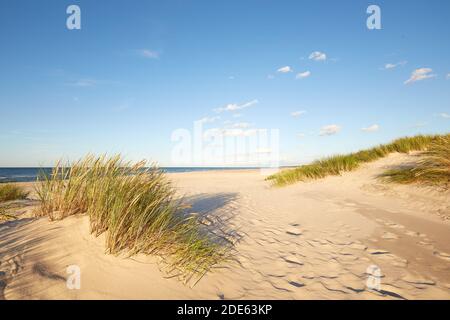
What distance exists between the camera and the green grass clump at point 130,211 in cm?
Result: 296

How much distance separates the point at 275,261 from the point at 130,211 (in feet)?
6.52

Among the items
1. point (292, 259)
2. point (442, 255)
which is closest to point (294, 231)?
point (292, 259)

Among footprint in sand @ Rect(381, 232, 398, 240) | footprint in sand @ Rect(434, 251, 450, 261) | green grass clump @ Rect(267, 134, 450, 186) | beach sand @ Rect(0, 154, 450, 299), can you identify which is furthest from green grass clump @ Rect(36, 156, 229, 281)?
green grass clump @ Rect(267, 134, 450, 186)

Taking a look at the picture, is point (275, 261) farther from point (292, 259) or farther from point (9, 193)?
point (9, 193)

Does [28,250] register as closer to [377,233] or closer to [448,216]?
[377,233]

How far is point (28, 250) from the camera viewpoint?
2971 millimetres

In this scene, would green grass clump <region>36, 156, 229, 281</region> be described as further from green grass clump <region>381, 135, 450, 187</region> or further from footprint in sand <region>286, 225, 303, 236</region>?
green grass clump <region>381, 135, 450, 187</region>

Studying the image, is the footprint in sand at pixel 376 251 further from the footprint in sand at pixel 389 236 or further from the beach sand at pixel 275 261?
the footprint in sand at pixel 389 236

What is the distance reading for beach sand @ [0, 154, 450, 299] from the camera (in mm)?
2475

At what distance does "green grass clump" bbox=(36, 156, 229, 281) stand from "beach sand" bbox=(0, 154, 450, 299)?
156 millimetres

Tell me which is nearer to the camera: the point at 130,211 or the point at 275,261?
the point at 130,211

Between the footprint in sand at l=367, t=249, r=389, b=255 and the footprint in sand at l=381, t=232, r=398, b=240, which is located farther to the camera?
the footprint in sand at l=381, t=232, r=398, b=240

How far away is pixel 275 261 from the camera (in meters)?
3.43
